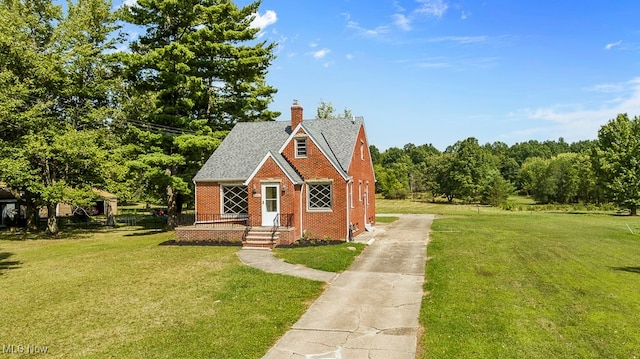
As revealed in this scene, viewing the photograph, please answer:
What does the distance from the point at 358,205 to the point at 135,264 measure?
13615mm

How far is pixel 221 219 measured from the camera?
80.9ft

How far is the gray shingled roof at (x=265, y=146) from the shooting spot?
24336 mm

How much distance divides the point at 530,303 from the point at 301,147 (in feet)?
50.3

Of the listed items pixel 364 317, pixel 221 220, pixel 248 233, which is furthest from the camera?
pixel 221 220

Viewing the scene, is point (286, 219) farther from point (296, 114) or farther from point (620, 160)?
point (620, 160)

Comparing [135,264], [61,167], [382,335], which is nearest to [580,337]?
[382,335]

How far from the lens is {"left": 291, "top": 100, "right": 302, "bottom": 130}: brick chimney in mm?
25469

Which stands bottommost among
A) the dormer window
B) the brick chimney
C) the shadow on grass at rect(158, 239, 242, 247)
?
the shadow on grass at rect(158, 239, 242, 247)

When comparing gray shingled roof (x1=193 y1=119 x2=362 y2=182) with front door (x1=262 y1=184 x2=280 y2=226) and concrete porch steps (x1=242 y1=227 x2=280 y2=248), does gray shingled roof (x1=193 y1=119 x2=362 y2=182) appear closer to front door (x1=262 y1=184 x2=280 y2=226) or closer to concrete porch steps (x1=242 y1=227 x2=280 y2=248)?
front door (x1=262 y1=184 x2=280 y2=226)

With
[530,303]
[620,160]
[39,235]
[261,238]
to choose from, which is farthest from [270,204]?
[620,160]

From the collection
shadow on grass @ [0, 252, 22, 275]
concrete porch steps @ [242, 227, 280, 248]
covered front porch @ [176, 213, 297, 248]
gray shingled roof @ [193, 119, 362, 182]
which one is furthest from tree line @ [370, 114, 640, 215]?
shadow on grass @ [0, 252, 22, 275]
